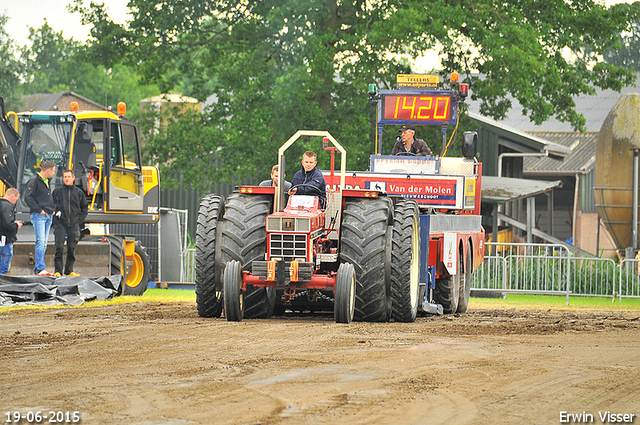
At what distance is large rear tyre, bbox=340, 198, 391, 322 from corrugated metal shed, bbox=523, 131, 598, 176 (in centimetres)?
2781

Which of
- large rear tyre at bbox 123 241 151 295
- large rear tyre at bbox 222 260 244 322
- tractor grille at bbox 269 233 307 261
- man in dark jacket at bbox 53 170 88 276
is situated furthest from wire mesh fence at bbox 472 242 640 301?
large rear tyre at bbox 222 260 244 322

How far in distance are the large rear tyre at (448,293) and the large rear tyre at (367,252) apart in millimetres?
3440

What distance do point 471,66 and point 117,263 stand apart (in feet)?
44.8

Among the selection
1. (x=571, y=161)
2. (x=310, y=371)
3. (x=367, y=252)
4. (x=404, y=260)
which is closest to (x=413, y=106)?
(x=404, y=260)

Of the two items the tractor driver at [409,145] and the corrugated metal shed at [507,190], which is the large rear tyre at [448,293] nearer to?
the tractor driver at [409,145]

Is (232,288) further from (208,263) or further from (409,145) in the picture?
(409,145)

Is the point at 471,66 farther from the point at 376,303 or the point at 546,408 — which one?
the point at 546,408

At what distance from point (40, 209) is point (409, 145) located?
622 centimetres

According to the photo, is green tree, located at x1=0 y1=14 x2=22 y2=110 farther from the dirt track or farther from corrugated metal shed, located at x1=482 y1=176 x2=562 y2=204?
the dirt track

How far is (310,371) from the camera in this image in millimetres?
7508

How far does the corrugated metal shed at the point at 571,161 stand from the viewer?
3844 cm

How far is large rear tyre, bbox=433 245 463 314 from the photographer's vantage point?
14.8m

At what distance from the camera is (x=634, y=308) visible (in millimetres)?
18281

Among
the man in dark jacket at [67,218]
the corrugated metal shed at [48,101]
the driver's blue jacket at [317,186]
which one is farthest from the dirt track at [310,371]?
the corrugated metal shed at [48,101]
